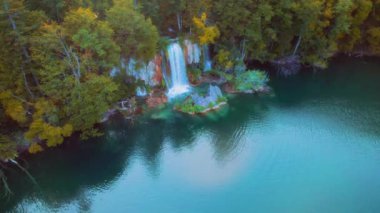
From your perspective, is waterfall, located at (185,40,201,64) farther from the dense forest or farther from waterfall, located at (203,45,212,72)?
waterfall, located at (203,45,212,72)

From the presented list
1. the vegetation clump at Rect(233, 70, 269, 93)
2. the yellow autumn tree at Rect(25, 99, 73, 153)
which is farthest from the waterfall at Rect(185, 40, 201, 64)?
the yellow autumn tree at Rect(25, 99, 73, 153)

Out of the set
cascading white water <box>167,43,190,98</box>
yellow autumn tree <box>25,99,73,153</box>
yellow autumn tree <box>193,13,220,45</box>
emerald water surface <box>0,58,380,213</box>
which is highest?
yellow autumn tree <box>193,13,220,45</box>

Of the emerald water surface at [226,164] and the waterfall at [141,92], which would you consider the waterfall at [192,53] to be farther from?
the emerald water surface at [226,164]

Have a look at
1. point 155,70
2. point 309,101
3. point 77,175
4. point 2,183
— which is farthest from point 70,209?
point 309,101

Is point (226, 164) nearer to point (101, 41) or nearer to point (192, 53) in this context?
point (101, 41)

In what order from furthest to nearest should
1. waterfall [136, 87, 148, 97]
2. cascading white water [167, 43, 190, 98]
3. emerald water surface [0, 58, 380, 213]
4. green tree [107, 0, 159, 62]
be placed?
cascading white water [167, 43, 190, 98] < waterfall [136, 87, 148, 97] < green tree [107, 0, 159, 62] < emerald water surface [0, 58, 380, 213]

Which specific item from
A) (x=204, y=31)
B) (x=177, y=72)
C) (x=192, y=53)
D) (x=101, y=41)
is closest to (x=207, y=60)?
(x=192, y=53)
